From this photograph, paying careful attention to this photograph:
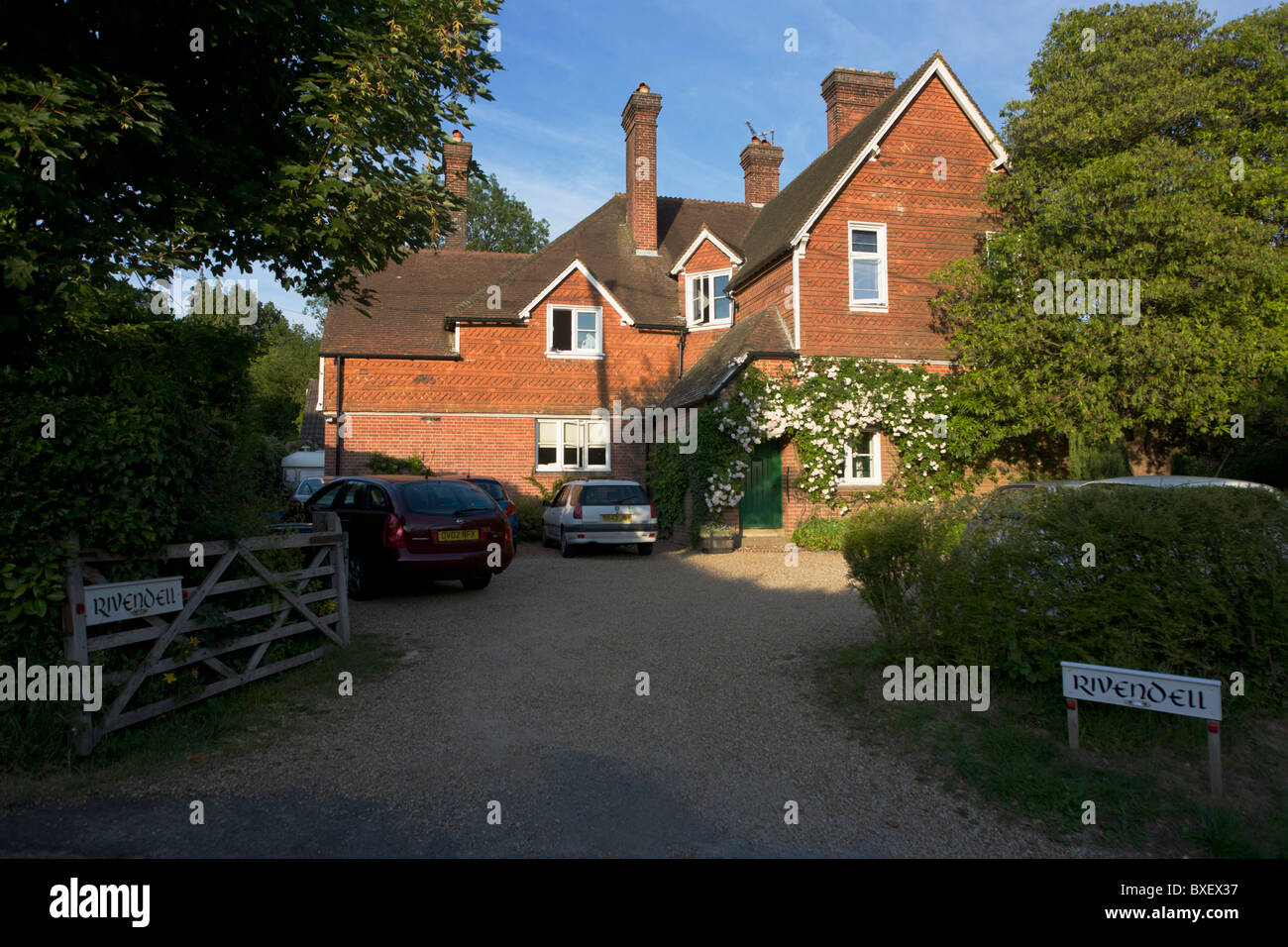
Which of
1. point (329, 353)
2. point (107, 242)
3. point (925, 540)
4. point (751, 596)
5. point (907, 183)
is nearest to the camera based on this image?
point (107, 242)

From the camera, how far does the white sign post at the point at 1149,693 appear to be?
170 inches

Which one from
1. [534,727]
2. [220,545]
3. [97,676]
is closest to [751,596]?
[534,727]

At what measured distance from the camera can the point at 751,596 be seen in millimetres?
11180

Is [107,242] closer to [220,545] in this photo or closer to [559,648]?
[220,545]

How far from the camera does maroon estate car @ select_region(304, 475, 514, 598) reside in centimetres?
1013

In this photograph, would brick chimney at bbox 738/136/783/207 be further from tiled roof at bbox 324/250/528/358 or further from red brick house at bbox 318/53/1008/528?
tiled roof at bbox 324/250/528/358

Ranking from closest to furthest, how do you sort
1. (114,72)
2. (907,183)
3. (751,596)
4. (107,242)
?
(107,242), (114,72), (751,596), (907,183)

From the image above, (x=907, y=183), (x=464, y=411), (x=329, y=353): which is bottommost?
(x=464, y=411)

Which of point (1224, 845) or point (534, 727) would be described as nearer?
point (1224, 845)

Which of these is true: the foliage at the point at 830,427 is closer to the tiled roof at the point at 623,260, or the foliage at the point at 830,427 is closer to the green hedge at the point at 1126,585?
the tiled roof at the point at 623,260

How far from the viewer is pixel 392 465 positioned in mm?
20859

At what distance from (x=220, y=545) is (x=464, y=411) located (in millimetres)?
16291

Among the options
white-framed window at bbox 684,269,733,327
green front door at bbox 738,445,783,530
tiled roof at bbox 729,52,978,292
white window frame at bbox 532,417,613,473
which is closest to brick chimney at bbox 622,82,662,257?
white-framed window at bbox 684,269,733,327

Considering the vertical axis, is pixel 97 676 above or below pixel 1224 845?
above
